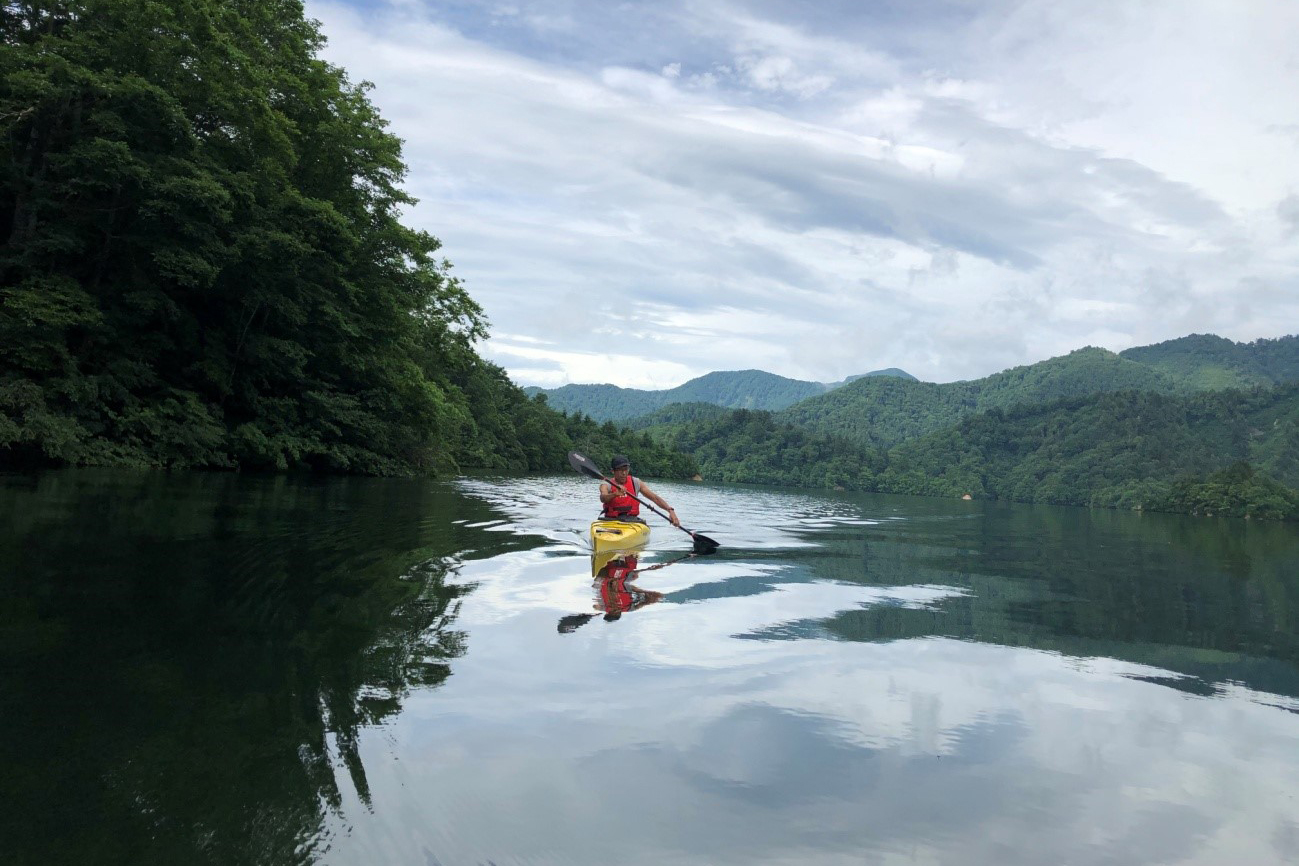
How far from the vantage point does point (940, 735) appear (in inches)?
193

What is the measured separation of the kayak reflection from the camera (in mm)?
7518

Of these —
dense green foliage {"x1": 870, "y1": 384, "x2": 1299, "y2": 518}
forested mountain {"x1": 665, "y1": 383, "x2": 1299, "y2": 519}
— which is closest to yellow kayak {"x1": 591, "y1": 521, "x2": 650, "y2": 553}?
dense green foliage {"x1": 870, "y1": 384, "x2": 1299, "y2": 518}

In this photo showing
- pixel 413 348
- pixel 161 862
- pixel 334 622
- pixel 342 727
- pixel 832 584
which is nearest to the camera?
pixel 161 862

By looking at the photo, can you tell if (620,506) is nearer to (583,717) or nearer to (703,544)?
(703,544)

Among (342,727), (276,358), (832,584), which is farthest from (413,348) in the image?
(342,727)

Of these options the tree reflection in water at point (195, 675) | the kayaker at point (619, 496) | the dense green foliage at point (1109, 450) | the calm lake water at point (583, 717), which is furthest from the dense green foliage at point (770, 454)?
the tree reflection in water at point (195, 675)

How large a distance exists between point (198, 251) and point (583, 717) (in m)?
19.7

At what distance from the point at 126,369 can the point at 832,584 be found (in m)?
18.1

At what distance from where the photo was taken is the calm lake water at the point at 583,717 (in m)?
3.19

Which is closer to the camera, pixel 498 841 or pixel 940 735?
pixel 498 841

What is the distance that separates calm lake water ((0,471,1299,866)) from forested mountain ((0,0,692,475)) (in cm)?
1071

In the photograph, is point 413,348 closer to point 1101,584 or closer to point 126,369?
point 126,369

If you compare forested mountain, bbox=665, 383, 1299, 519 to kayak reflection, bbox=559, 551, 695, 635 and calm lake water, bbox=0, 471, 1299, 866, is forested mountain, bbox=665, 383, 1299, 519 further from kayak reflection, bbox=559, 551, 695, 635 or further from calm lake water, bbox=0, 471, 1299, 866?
calm lake water, bbox=0, 471, 1299, 866

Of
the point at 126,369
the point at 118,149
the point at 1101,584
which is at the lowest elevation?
the point at 1101,584
